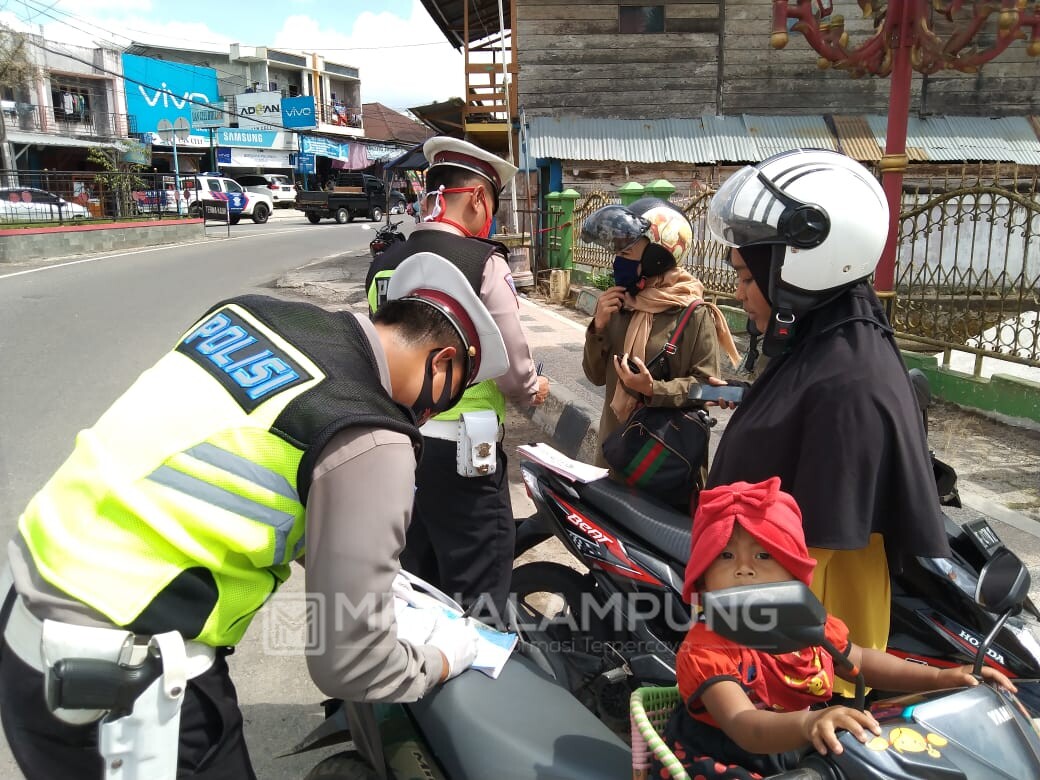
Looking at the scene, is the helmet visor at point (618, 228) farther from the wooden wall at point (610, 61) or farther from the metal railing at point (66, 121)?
the metal railing at point (66, 121)

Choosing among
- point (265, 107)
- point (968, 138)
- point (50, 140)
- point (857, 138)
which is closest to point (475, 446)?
point (857, 138)

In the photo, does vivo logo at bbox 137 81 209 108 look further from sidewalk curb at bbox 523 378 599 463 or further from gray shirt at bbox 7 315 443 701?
gray shirt at bbox 7 315 443 701

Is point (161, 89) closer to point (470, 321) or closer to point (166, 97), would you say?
point (166, 97)

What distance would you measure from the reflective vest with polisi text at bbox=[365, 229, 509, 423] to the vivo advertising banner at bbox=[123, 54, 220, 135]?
40.8m

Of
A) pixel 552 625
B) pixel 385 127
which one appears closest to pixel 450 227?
pixel 552 625

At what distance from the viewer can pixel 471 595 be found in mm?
2621

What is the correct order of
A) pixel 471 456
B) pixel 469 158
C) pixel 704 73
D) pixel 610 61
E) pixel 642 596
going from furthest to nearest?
pixel 704 73 → pixel 610 61 → pixel 469 158 → pixel 471 456 → pixel 642 596

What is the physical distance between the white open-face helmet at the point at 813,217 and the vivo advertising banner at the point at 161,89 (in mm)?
41958

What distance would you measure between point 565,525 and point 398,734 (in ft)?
2.93

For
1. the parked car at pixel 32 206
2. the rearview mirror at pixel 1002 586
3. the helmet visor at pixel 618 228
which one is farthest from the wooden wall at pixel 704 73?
the rearview mirror at pixel 1002 586

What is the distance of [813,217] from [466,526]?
4.85 feet

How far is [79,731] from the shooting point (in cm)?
131

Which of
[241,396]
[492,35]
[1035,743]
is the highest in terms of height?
[492,35]

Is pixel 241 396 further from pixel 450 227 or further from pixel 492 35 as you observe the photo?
pixel 492 35
